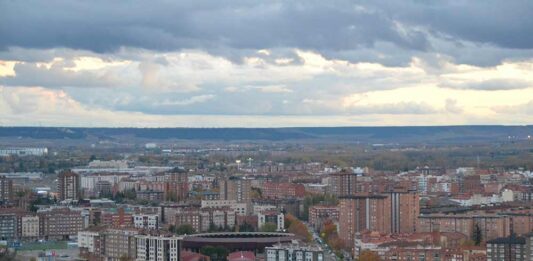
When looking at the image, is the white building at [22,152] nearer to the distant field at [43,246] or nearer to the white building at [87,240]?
the distant field at [43,246]

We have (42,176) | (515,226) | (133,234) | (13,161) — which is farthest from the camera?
(13,161)

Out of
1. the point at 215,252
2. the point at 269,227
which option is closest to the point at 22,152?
the point at 269,227

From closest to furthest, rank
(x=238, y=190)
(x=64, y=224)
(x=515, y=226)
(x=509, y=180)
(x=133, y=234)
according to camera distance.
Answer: (x=133, y=234), (x=515, y=226), (x=64, y=224), (x=238, y=190), (x=509, y=180)

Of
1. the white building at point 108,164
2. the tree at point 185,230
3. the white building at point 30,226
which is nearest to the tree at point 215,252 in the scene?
the tree at point 185,230

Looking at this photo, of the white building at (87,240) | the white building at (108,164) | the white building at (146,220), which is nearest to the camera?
the white building at (87,240)

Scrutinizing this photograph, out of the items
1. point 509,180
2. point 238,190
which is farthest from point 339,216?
point 509,180

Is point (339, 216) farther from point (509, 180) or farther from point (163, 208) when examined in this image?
point (509, 180)

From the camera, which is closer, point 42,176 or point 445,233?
point 445,233
